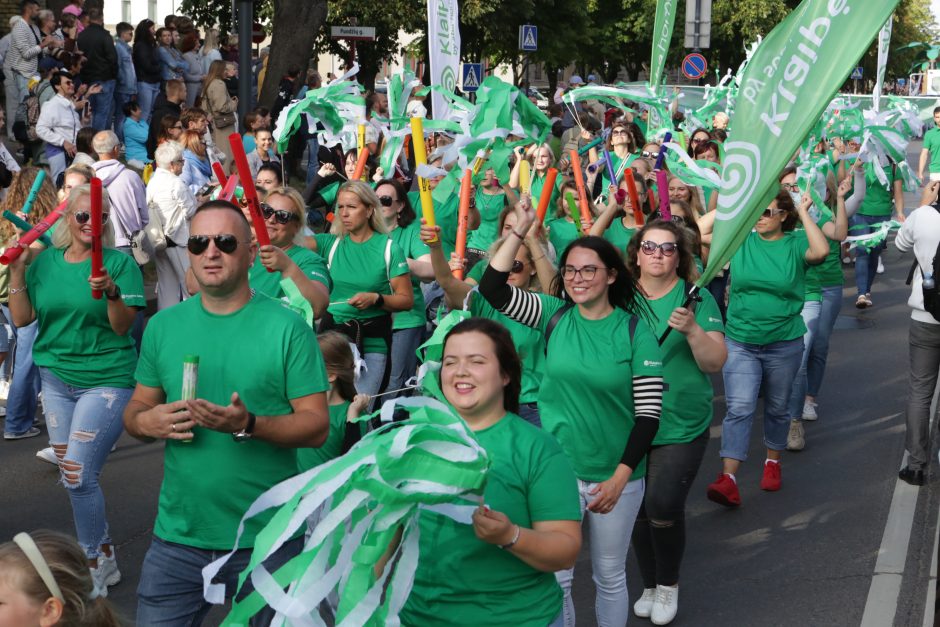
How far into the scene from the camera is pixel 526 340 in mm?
5945

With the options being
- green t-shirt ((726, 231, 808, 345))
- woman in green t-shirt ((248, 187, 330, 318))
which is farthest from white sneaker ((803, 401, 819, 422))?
woman in green t-shirt ((248, 187, 330, 318))

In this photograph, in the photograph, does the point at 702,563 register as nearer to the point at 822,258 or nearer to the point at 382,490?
the point at 822,258

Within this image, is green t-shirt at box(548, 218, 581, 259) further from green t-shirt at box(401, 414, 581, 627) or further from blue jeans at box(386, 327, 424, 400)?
green t-shirt at box(401, 414, 581, 627)

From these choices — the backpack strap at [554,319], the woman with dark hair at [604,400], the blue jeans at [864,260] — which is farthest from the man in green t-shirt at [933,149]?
the woman with dark hair at [604,400]

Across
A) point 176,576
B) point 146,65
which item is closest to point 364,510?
point 176,576

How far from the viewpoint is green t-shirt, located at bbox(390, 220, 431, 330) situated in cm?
788

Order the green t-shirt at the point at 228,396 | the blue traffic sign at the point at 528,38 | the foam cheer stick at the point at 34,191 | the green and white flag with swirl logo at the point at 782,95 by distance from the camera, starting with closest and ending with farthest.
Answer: the green t-shirt at the point at 228,396
the green and white flag with swirl logo at the point at 782,95
the foam cheer stick at the point at 34,191
the blue traffic sign at the point at 528,38

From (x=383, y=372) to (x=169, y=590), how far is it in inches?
142

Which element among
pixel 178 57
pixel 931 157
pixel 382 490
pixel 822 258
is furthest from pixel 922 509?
pixel 178 57

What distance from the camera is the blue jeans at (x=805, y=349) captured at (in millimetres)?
8742

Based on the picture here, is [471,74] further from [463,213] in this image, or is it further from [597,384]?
[597,384]

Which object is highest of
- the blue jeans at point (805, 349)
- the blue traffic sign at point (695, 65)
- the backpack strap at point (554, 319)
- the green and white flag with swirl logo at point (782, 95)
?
the green and white flag with swirl logo at point (782, 95)

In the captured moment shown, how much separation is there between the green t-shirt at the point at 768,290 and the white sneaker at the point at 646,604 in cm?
225

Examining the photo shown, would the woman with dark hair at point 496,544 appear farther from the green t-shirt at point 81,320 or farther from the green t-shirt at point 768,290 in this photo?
the green t-shirt at point 768,290
